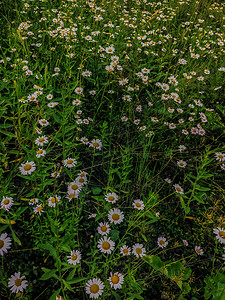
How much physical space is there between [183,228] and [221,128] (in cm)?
123

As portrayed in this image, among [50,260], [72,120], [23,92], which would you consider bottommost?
[50,260]

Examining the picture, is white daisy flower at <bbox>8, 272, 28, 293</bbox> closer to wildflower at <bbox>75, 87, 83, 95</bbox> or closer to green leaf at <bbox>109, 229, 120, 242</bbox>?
green leaf at <bbox>109, 229, 120, 242</bbox>

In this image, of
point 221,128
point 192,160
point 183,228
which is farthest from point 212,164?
point 183,228

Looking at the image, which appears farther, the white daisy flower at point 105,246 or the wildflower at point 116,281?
the white daisy flower at point 105,246

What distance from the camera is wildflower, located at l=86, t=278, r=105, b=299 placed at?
3.54 feet

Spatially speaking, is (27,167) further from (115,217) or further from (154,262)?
(154,262)

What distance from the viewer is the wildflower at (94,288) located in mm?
1080

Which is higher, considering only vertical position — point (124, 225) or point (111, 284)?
point (111, 284)

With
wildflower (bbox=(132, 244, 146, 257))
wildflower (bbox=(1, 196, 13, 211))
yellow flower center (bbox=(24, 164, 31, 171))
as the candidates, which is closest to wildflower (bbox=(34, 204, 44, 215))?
wildflower (bbox=(1, 196, 13, 211))

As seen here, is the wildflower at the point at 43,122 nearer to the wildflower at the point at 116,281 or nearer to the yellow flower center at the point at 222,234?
the wildflower at the point at 116,281

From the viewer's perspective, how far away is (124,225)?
1535 millimetres

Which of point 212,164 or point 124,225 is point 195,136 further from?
point 124,225

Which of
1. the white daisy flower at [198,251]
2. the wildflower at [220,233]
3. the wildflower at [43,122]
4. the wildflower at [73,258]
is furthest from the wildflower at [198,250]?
the wildflower at [43,122]

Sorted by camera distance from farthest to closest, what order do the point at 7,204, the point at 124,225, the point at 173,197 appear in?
the point at 173,197 < the point at 124,225 < the point at 7,204
